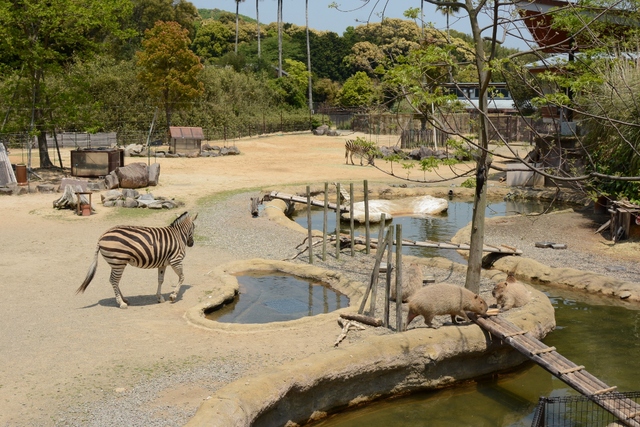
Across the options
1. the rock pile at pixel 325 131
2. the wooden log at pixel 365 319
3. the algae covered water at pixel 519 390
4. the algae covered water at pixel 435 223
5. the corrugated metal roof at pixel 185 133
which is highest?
the corrugated metal roof at pixel 185 133

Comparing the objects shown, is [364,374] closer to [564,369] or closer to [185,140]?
[564,369]

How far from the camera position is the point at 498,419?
9.60 m

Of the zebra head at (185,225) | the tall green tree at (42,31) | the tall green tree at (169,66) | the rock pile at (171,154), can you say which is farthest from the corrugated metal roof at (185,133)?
the zebra head at (185,225)

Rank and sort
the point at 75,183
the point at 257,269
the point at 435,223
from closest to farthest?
the point at 257,269
the point at 435,223
the point at 75,183

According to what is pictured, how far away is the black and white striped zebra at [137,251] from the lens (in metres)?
12.1

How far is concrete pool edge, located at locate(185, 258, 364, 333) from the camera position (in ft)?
36.8

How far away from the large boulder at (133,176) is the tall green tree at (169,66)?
694 inches

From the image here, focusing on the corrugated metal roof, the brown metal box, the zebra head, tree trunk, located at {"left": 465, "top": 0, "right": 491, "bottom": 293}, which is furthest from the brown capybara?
Answer: the corrugated metal roof

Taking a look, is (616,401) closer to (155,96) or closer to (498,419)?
(498,419)

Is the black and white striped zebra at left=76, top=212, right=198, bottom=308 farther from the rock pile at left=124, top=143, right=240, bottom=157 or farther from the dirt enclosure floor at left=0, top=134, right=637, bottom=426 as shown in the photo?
the rock pile at left=124, top=143, right=240, bottom=157

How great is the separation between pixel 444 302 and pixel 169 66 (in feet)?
114

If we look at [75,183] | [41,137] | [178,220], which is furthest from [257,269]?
[41,137]

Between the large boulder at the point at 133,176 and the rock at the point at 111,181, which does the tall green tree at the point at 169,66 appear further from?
the rock at the point at 111,181

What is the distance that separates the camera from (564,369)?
939 centimetres
